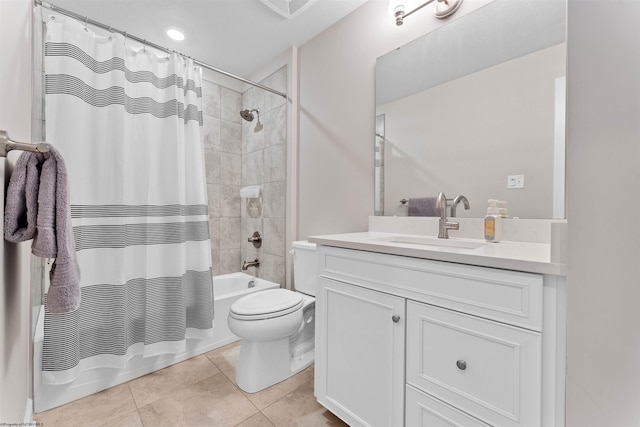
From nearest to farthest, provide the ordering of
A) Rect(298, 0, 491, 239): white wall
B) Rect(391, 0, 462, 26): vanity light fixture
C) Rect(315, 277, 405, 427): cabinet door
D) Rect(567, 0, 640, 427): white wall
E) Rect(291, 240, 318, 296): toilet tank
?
Rect(567, 0, 640, 427): white wall
Rect(315, 277, 405, 427): cabinet door
Rect(391, 0, 462, 26): vanity light fixture
Rect(298, 0, 491, 239): white wall
Rect(291, 240, 318, 296): toilet tank

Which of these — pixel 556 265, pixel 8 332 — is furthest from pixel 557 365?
pixel 8 332

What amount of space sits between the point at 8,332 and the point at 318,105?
77.2 inches

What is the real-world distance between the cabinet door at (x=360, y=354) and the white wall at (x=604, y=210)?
472 mm

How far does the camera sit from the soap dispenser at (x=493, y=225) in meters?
1.14

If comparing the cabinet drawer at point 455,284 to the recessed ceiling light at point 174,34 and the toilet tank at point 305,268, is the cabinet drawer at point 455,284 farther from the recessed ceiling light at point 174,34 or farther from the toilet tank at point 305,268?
the recessed ceiling light at point 174,34

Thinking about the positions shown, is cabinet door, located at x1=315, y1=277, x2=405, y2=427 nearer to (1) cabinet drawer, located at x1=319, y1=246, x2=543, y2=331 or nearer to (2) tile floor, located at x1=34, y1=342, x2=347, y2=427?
(1) cabinet drawer, located at x1=319, y1=246, x2=543, y2=331

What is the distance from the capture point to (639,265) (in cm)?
53

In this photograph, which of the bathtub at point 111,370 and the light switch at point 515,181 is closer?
the light switch at point 515,181

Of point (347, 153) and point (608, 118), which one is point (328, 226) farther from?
point (608, 118)

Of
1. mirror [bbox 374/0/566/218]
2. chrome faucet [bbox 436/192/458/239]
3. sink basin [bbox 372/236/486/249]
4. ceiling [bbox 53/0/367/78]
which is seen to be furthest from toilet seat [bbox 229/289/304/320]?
ceiling [bbox 53/0/367/78]

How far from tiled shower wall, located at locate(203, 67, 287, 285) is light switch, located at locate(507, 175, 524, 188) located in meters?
1.62

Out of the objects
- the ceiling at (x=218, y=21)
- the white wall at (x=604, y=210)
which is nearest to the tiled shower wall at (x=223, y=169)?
the ceiling at (x=218, y=21)

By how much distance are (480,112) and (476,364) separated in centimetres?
109

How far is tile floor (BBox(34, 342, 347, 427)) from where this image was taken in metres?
1.26
